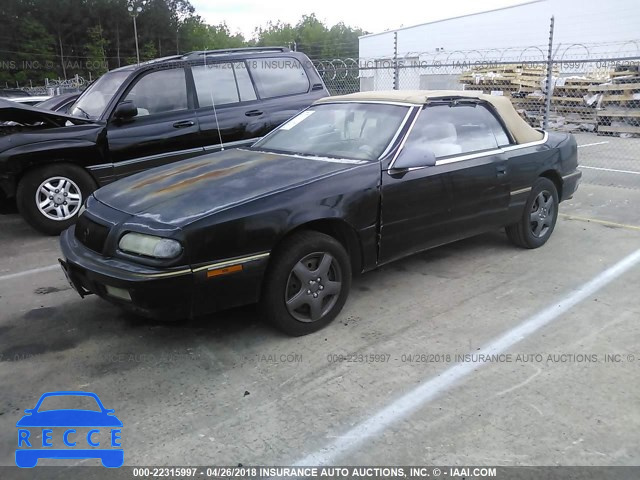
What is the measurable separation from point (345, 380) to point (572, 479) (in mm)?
1259

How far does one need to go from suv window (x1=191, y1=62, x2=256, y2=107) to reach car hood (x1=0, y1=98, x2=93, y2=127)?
1.38 meters

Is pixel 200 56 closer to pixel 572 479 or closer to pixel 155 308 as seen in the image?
pixel 155 308

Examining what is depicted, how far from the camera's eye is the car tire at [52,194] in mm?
5980

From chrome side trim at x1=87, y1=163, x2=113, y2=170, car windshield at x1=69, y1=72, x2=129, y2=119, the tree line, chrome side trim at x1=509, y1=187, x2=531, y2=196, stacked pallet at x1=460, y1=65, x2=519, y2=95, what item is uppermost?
the tree line

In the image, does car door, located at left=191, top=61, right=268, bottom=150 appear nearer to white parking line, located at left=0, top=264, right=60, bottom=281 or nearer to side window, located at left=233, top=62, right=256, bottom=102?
side window, located at left=233, top=62, right=256, bottom=102

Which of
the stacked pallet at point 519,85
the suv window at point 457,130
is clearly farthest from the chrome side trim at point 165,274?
the stacked pallet at point 519,85

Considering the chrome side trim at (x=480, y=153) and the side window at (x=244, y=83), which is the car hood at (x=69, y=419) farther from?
the side window at (x=244, y=83)

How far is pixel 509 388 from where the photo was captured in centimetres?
307

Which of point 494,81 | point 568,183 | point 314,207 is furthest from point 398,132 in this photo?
point 494,81

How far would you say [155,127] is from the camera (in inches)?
254

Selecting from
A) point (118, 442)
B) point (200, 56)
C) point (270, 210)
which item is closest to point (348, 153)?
point (270, 210)

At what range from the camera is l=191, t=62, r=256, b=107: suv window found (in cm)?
676

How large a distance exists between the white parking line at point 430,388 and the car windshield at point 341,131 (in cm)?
159

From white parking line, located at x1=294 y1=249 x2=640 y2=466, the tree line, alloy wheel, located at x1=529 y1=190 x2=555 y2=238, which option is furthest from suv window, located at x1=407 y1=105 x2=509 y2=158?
the tree line
